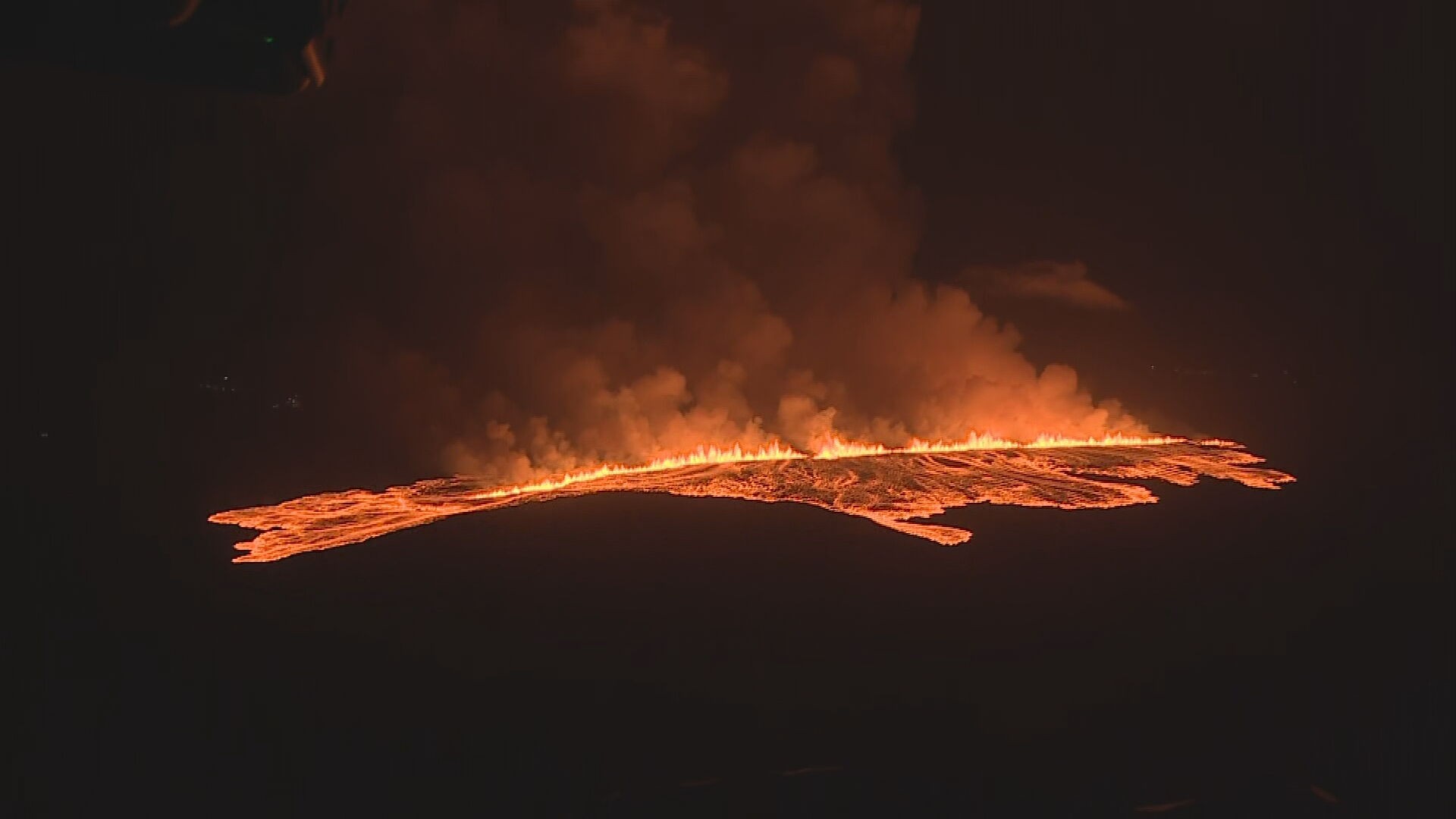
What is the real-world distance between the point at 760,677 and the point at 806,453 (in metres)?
10.6

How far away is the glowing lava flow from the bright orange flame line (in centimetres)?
7

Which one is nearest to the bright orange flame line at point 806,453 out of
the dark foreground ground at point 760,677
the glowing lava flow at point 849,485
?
the glowing lava flow at point 849,485

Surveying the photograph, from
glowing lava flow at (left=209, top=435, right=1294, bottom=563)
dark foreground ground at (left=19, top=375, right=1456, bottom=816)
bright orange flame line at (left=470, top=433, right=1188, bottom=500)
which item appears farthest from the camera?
bright orange flame line at (left=470, top=433, right=1188, bottom=500)

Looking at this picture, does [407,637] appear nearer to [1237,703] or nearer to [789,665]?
[789,665]

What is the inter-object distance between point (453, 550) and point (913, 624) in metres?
4.20

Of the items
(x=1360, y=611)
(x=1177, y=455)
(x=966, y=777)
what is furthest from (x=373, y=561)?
(x=1177, y=455)

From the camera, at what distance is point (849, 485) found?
31.8 feet

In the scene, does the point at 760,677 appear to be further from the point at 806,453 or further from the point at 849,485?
the point at 806,453

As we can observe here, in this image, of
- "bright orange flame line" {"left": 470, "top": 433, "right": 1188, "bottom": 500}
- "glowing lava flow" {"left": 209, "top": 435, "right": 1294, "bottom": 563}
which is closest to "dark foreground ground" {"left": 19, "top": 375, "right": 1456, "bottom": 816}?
"glowing lava flow" {"left": 209, "top": 435, "right": 1294, "bottom": 563}

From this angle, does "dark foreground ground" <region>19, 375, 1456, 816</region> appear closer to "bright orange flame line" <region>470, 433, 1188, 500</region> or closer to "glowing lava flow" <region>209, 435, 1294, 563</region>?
"glowing lava flow" <region>209, 435, 1294, 563</region>

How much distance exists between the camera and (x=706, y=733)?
3.55 meters

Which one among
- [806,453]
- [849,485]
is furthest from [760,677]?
[806,453]

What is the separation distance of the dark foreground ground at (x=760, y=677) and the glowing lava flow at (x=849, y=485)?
1025mm

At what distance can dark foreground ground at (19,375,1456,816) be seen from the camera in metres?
3.15
